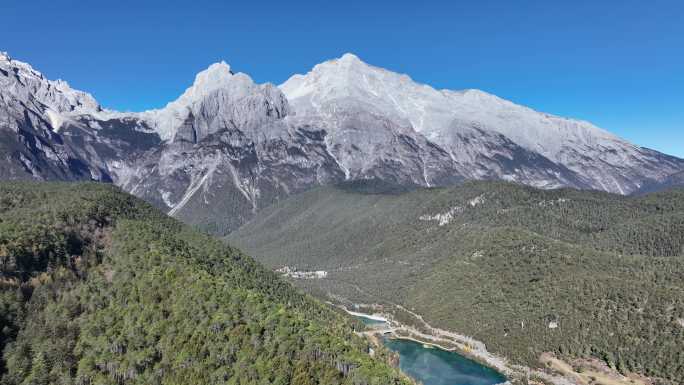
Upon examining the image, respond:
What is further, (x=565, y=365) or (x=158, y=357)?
(x=565, y=365)

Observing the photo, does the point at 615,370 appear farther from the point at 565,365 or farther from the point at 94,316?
the point at 94,316

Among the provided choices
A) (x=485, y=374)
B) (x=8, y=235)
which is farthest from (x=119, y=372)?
(x=485, y=374)

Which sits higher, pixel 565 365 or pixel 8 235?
pixel 8 235

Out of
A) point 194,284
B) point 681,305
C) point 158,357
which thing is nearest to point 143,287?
point 194,284

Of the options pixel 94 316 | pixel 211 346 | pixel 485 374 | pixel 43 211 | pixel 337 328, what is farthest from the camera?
pixel 485 374

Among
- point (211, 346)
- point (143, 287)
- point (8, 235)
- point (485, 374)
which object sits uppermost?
point (8, 235)

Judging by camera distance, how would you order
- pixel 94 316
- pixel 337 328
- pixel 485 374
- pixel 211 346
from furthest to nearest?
pixel 485 374 < pixel 337 328 < pixel 94 316 < pixel 211 346
